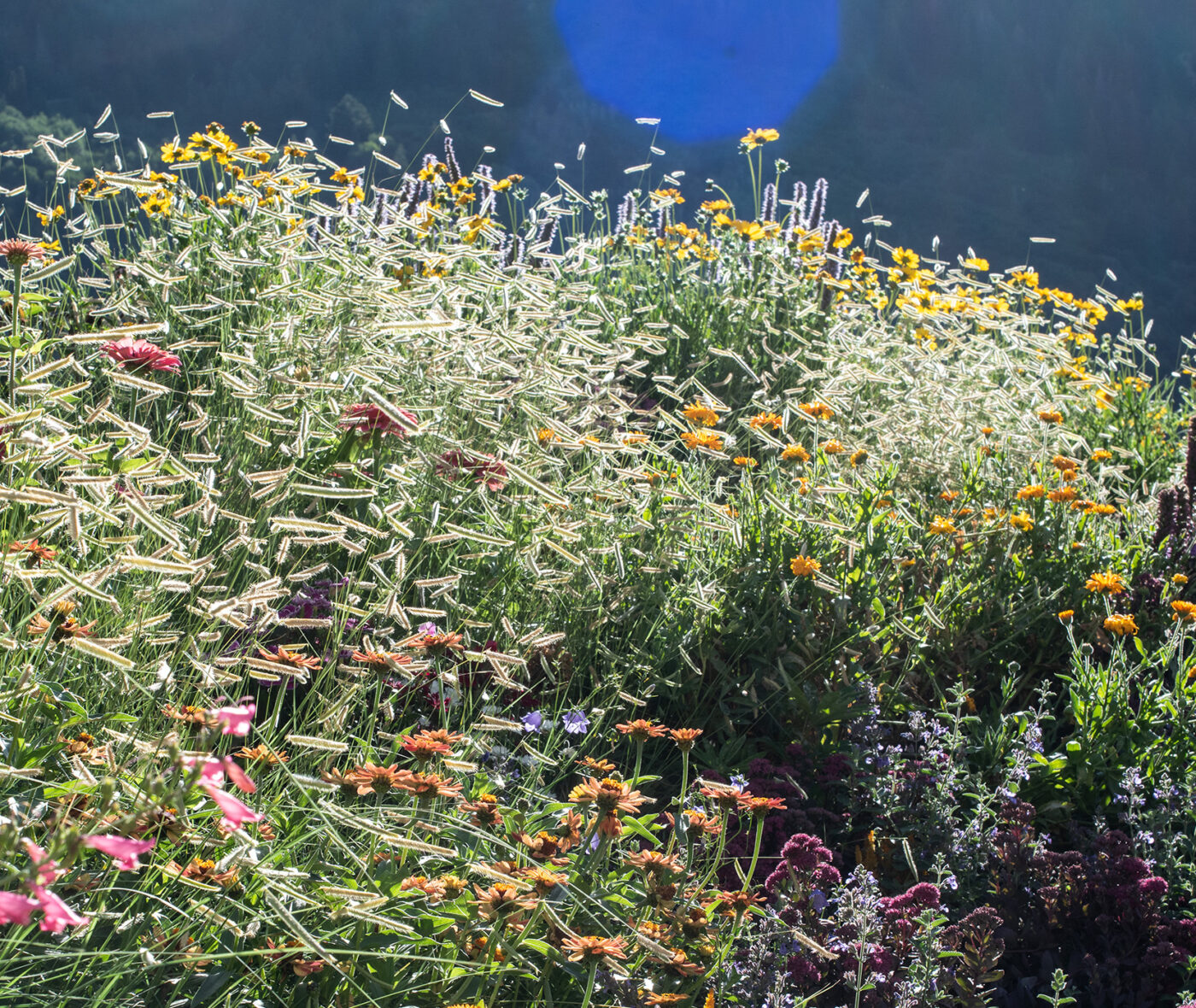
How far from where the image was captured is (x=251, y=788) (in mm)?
681

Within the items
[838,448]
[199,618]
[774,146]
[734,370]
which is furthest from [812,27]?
[199,618]

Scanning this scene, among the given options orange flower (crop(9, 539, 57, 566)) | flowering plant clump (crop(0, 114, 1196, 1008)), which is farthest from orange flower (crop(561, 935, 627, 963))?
orange flower (crop(9, 539, 57, 566))

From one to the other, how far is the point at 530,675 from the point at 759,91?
17.8m

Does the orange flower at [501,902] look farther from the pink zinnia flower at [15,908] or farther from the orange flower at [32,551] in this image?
the orange flower at [32,551]

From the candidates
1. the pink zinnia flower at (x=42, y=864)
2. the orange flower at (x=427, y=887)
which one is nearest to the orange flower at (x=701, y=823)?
the orange flower at (x=427, y=887)

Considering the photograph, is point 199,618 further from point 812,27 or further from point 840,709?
point 812,27

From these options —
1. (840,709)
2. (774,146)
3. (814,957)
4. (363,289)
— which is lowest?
(814,957)

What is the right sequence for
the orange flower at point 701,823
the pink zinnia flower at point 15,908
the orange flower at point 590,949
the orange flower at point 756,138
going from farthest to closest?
the orange flower at point 756,138, the orange flower at point 701,823, the orange flower at point 590,949, the pink zinnia flower at point 15,908

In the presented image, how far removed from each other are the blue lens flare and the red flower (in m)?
16.0

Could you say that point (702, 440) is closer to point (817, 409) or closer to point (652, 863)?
point (817, 409)

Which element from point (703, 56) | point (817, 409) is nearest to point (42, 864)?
point (817, 409)

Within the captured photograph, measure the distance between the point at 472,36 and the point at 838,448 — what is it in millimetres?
17510

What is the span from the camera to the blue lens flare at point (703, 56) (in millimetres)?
17969

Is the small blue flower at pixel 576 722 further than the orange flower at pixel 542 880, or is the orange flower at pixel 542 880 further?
the small blue flower at pixel 576 722
